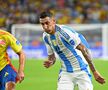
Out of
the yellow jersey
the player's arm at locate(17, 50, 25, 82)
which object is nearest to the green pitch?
the yellow jersey

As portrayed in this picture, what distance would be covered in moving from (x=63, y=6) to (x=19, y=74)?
20771mm

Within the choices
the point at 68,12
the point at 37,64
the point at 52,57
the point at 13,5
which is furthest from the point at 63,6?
the point at 52,57

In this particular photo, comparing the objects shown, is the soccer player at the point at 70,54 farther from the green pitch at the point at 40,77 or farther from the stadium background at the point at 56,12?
the stadium background at the point at 56,12

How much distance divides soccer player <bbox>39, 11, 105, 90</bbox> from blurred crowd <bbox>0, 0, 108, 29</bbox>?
16761mm

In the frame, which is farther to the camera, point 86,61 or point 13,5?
point 13,5

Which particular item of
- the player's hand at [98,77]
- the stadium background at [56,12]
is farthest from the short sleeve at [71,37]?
the stadium background at [56,12]

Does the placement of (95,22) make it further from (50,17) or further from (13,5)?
(50,17)

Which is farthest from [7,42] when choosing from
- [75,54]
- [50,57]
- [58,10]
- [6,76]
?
[58,10]

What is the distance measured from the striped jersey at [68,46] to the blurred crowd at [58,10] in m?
16.7

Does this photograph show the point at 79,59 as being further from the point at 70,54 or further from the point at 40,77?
the point at 40,77

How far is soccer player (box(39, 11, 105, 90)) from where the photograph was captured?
8.01 m

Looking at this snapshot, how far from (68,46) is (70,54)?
5.6 inches

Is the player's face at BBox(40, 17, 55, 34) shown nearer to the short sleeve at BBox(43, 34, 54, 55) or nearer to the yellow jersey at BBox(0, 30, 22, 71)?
the short sleeve at BBox(43, 34, 54, 55)

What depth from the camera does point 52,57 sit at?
869cm
